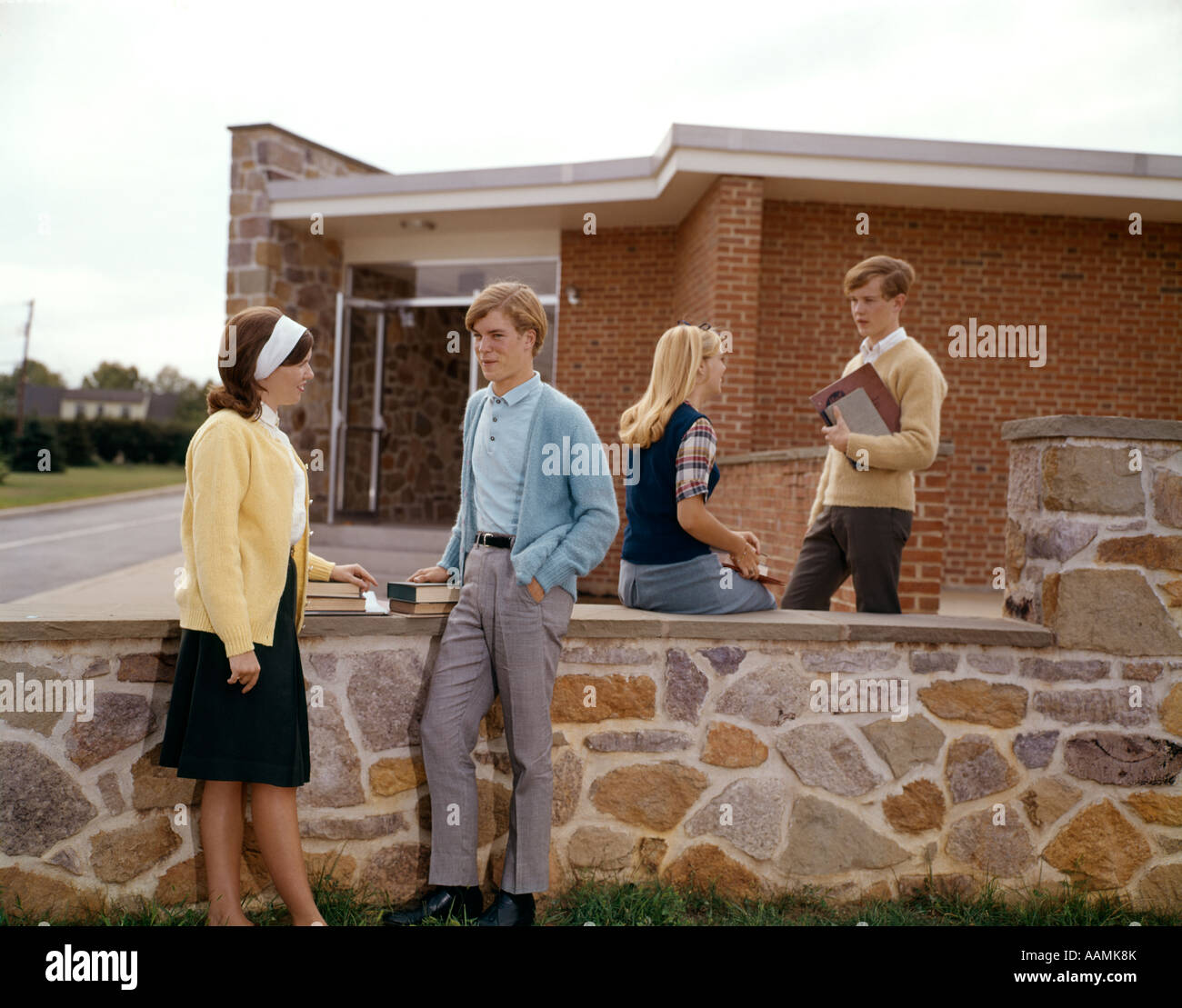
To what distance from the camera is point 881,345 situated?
3881 millimetres

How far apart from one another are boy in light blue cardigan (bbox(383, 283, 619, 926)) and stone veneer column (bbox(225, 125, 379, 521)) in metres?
8.30

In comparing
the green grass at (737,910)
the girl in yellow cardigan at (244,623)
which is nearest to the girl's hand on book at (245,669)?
the girl in yellow cardigan at (244,623)

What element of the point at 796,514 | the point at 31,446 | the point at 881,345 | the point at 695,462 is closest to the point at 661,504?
the point at 695,462

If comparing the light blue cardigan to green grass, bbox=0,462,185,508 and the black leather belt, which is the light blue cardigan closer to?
the black leather belt

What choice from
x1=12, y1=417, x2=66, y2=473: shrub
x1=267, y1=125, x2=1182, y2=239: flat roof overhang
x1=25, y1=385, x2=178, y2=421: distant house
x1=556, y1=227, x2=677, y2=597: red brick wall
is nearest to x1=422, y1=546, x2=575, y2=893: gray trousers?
x1=267, y1=125, x2=1182, y2=239: flat roof overhang

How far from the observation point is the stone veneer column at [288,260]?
10.5 meters

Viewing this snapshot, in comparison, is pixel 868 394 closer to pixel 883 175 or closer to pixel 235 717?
pixel 235 717

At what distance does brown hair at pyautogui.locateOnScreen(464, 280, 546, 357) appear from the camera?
2.89 metres

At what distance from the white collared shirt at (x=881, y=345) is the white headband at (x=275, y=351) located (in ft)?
7.40

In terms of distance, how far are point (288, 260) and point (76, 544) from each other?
20.0 feet

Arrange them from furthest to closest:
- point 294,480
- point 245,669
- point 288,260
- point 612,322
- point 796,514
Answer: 1. point 288,260
2. point 612,322
3. point 796,514
4. point 294,480
5. point 245,669

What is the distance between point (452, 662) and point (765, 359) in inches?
277
